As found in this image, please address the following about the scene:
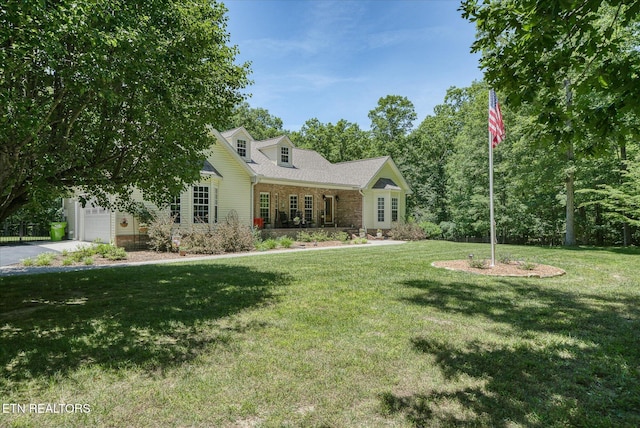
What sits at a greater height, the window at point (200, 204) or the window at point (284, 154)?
the window at point (284, 154)

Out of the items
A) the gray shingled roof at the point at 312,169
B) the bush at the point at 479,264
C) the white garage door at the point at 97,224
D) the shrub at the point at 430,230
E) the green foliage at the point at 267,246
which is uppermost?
the gray shingled roof at the point at 312,169

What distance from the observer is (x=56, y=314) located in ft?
18.6

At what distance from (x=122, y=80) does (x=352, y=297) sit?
5172 mm

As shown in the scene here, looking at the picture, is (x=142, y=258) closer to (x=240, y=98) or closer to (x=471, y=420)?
(x=240, y=98)

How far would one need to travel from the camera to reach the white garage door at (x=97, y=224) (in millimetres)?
15141

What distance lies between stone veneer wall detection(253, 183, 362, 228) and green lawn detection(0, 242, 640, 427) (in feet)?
44.8

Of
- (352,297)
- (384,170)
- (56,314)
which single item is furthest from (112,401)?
(384,170)

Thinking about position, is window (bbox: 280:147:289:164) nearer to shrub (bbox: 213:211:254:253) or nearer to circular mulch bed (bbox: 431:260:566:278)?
shrub (bbox: 213:211:254:253)

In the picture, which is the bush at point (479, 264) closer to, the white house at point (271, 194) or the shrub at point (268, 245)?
the shrub at point (268, 245)

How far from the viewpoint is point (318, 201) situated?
946 inches

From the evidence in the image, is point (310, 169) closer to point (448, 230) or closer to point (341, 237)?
point (341, 237)

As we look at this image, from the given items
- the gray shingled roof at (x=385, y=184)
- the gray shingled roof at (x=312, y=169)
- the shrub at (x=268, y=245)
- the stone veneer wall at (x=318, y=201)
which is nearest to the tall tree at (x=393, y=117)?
the gray shingled roof at (x=312, y=169)

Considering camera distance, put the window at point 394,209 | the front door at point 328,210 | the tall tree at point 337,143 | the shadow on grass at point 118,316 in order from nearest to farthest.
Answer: the shadow on grass at point 118,316
the front door at point 328,210
the window at point 394,209
the tall tree at point 337,143

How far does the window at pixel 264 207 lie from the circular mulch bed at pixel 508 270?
40.3ft
